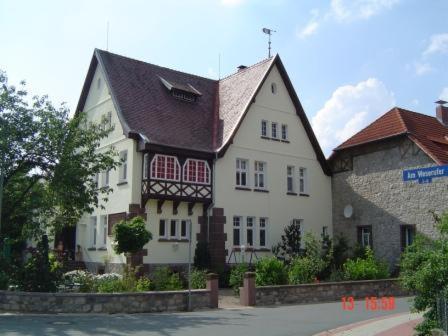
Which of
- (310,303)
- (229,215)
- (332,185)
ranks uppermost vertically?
(332,185)

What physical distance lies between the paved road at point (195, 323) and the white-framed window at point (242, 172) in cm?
1157

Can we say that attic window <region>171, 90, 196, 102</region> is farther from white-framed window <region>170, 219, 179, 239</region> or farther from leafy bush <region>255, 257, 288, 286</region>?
leafy bush <region>255, 257, 288, 286</region>

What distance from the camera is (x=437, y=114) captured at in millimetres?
32750

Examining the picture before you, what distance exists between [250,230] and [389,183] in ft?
25.7

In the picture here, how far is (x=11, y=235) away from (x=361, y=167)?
19.0 metres

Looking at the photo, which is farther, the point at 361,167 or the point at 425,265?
the point at 361,167

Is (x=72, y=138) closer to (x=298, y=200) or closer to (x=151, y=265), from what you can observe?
(x=151, y=265)

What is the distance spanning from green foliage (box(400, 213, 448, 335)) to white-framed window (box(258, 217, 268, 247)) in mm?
17560

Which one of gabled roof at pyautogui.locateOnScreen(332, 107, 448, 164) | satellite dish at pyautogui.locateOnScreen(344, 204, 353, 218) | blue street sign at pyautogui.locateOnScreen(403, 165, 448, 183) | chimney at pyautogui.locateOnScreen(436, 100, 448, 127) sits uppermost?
chimney at pyautogui.locateOnScreen(436, 100, 448, 127)

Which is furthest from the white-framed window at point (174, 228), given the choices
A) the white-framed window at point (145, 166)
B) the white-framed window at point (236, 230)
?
the white-framed window at point (236, 230)

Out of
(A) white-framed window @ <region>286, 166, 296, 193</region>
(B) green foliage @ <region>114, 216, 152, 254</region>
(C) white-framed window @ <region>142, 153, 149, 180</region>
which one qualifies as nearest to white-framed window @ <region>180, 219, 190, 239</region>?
(C) white-framed window @ <region>142, 153, 149, 180</region>

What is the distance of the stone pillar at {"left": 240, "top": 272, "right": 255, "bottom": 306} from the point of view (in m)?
18.0

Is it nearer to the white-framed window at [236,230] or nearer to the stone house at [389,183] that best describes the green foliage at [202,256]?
the white-framed window at [236,230]

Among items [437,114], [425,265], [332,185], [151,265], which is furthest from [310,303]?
[437,114]
